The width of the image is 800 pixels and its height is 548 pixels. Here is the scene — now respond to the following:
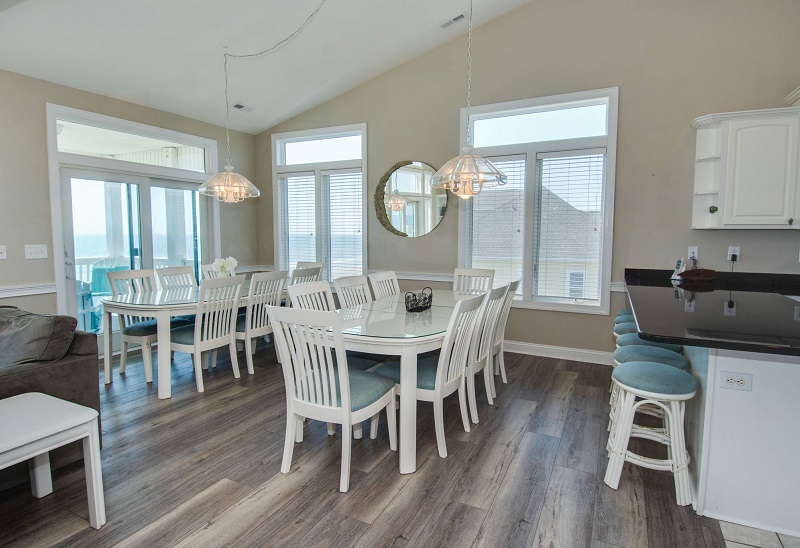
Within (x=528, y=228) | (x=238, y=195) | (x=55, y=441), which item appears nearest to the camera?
(x=55, y=441)

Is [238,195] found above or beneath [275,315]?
above

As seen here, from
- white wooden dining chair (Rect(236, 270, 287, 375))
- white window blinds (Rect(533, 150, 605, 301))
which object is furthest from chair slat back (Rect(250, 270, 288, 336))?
white window blinds (Rect(533, 150, 605, 301))

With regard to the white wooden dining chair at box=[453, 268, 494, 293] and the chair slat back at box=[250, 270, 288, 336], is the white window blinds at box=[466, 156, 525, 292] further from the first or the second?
the chair slat back at box=[250, 270, 288, 336]

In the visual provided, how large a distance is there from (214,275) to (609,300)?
4240 mm

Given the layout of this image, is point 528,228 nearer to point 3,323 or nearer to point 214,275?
point 214,275

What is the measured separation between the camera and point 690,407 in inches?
90.0

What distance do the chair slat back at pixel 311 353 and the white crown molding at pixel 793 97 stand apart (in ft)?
12.4

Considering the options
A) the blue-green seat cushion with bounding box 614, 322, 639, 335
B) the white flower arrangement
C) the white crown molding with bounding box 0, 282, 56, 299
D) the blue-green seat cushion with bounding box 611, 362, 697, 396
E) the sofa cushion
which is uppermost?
the white flower arrangement

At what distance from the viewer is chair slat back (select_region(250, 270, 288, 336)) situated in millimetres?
3967

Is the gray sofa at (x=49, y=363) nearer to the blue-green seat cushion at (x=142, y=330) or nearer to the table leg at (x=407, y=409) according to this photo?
the blue-green seat cushion at (x=142, y=330)

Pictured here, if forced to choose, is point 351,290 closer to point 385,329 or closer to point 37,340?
point 385,329

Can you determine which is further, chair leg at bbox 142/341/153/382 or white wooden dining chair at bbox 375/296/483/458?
chair leg at bbox 142/341/153/382

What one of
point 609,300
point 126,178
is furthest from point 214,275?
point 609,300

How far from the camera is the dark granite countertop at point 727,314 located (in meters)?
1.61
